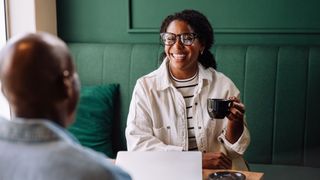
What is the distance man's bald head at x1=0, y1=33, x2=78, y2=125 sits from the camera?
82 cm

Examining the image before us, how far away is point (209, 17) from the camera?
305 cm

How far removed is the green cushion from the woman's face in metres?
0.70

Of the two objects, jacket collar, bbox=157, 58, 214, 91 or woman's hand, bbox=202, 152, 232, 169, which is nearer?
woman's hand, bbox=202, 152, 232, 169

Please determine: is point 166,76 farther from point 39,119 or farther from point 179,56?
point 39,119

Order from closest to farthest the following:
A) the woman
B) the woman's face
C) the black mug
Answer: the black mug
the woman
the woman's face

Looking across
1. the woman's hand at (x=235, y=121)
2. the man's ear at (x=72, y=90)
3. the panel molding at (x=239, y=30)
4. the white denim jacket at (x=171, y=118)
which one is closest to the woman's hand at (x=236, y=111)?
the woman's hand at (x=235, y=121)

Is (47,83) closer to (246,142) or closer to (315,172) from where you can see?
(246,142)

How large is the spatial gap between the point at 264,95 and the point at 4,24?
61.6 inches

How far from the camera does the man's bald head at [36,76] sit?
0.82 m

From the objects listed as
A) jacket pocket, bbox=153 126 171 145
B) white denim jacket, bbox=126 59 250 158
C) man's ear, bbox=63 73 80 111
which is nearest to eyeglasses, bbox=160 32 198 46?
white denim jacket, bbox=126 59 250 158

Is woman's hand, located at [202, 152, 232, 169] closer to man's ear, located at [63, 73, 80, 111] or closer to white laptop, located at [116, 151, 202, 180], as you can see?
white laptop, located at [116, 151, 202, 180]

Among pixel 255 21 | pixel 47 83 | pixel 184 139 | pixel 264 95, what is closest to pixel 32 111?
pixel 47 83

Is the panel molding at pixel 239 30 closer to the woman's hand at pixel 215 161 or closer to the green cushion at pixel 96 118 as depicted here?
the green cushion at pixel 96 118

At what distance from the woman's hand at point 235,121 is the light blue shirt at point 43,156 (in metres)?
1.23
